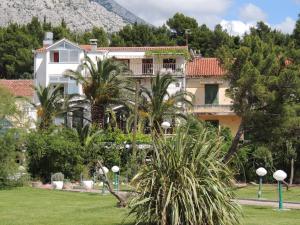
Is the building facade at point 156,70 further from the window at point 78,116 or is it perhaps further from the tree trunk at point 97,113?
the tree trunk at point 97,113

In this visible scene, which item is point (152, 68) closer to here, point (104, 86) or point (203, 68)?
point (203, 68)

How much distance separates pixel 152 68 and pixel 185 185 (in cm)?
3891

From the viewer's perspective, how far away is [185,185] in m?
11.7

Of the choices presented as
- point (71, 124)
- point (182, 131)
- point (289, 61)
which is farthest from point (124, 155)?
point (182, 131)

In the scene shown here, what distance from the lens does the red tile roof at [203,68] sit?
5016 cm

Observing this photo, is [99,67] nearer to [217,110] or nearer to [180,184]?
[217,110]

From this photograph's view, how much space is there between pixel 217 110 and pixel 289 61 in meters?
21.1

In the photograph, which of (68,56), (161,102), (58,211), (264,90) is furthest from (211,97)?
(58,211)

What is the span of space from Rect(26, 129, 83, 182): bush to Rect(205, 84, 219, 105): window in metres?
15.8

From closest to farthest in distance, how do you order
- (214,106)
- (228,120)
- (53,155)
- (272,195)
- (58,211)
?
(58,211) < (272,195) < (53,155) < (214,106) < (228,120)

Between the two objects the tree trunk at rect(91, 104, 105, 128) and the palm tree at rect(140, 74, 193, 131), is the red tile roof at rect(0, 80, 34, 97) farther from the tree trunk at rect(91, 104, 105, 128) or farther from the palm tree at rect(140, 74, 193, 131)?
the palm tree at rect(140, 74, 193, 131)

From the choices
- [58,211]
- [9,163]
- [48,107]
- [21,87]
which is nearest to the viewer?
[58,211]

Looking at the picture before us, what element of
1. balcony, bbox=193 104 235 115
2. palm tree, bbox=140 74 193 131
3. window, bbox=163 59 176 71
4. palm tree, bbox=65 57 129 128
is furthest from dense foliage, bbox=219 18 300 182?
window, bbox=163 59 176 71

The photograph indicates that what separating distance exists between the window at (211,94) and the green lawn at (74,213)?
28054 millimetres
